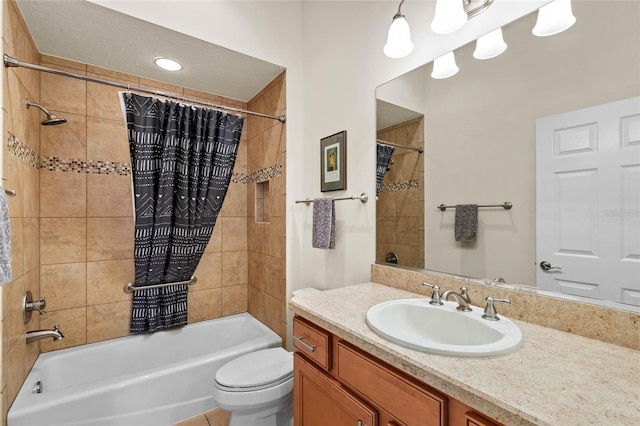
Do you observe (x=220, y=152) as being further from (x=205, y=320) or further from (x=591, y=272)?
(x=591, y=272)

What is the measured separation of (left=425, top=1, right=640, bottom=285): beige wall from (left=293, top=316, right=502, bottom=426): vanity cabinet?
1.97ft

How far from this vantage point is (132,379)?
5.30 feet

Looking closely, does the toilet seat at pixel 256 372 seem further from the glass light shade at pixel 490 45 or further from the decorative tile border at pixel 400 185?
the glass light shade at pixel 490 45

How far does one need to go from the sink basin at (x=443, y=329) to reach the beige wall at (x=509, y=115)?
9.1 inches

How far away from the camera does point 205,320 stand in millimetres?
2523

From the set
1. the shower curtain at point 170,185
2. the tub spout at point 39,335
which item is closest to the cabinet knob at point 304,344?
the shower curtain at point 170,185

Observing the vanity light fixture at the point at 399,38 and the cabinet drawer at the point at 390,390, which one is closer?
the cabinet drawer at the point at 390,390

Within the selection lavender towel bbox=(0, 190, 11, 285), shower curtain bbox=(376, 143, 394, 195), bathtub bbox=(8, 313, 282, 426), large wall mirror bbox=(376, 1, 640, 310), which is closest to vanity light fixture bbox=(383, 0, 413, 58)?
large wall mirror bbox=(376, 1, 640, 310)

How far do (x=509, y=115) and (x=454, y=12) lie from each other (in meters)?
0.45

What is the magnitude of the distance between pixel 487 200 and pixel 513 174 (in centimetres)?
13

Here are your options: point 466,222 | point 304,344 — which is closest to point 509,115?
point 466,222

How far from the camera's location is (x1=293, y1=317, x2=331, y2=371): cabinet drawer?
3.45 feet

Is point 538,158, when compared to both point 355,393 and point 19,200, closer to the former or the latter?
point 355,393

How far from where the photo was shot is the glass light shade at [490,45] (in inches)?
43.0
